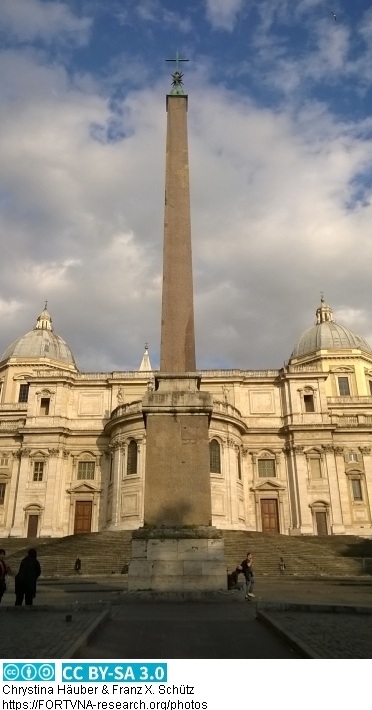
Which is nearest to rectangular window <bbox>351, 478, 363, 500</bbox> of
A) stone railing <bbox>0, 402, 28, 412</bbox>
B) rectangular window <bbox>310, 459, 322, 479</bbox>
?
rectangular window <bbox>310, 459, 322, 479</bbox>

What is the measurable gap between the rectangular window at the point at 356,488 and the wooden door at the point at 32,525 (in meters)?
22.8

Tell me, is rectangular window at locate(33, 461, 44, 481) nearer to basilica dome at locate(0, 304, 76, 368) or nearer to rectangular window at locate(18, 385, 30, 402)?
rectangular window at locate(18, 385, 30, 402)

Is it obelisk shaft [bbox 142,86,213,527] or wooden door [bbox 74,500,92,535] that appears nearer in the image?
obelisk shaft [bbox 142,86,213,527]

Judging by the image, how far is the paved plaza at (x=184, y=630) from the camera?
20.1 feet

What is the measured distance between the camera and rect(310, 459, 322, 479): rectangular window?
40.5 m

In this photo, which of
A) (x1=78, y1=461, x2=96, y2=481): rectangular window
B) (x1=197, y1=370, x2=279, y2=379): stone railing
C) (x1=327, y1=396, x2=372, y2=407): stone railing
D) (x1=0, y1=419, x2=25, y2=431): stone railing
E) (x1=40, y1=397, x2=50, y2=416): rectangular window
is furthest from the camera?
(x1=327, y1=396, x2=372, y2=407): stone railing

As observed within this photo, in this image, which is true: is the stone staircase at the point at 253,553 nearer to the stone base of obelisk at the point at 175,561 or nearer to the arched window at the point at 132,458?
the arched window at the point at 132,458

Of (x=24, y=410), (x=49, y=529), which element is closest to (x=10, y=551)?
(x=49, y=529)

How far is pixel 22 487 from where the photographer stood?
40125 mm

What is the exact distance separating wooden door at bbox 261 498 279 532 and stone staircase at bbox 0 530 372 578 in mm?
7582

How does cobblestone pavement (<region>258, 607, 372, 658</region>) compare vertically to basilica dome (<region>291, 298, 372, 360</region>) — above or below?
below

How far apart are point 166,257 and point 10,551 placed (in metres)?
23.3
